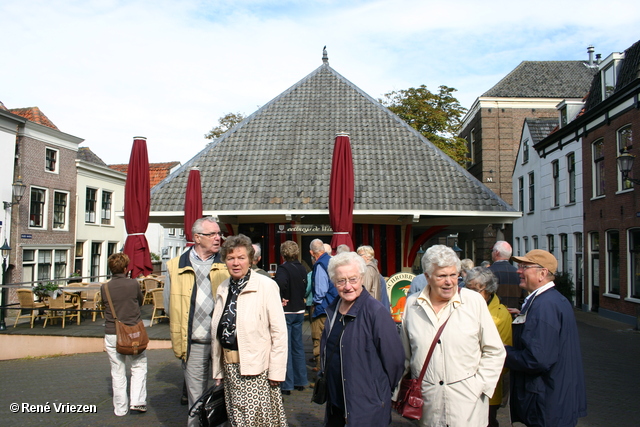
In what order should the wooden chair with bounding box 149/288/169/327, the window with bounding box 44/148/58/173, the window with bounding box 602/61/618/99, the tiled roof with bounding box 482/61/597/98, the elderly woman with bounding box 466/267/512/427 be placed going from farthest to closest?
the tiled roof with bounding box 482/61/597/98, the window with bounding box 44/148/58/173, the window with bounding box 602/61/618/99, the wooden chair with bounding box 149/288/169/327, the elderly woman with bounding box 466/267/512/427

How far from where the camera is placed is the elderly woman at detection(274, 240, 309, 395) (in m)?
6.27

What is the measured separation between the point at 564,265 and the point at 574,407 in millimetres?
18931

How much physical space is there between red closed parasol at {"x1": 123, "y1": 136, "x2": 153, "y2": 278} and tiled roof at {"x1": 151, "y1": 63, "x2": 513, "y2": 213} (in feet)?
9.94

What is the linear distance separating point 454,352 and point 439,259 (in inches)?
21.3

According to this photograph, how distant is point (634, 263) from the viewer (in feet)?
49.5

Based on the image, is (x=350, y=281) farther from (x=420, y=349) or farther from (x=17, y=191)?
(x=17, y=191)

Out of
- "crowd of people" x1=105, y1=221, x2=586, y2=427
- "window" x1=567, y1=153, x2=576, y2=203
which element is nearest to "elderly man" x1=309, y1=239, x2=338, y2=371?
"crowd of people" x1=105, y1=221, x2=586, y2=427

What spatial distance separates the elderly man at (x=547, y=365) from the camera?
3191 mm

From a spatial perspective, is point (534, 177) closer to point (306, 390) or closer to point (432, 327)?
point (306, 390)

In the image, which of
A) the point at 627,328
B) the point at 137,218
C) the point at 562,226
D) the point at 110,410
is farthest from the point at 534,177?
the point at 110,410

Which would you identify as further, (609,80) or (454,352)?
(609,80)

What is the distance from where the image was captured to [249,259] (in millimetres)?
3727

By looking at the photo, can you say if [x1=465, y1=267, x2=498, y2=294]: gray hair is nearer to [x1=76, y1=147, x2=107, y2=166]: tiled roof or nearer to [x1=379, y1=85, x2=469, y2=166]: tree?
[x1=379, y1=85, x2=469, y2=166]: tree

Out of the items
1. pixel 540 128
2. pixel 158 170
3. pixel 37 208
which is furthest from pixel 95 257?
pixel 540 128
